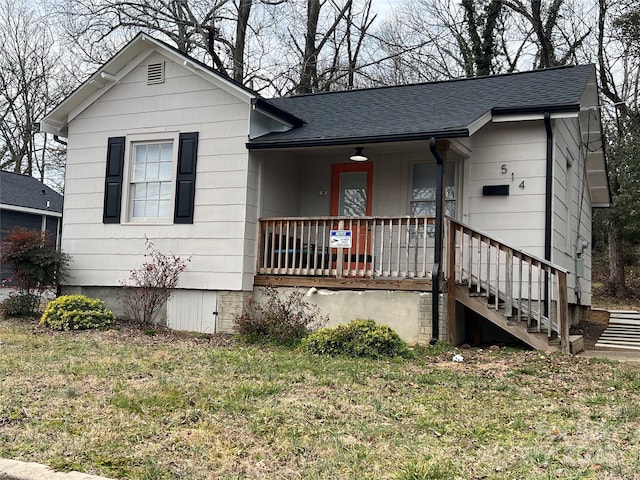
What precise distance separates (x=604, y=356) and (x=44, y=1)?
848 inches

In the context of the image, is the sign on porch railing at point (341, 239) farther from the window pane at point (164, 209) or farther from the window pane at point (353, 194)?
the window pane at point (164, 209)

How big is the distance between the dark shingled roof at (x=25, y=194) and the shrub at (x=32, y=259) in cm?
882

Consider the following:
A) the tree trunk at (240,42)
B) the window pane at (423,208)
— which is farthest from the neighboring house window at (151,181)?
the tree trunk at (240,42)

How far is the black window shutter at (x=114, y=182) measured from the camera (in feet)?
36.0

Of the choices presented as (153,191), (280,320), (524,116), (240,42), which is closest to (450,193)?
(524,116)

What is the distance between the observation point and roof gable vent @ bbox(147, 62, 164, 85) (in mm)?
10883

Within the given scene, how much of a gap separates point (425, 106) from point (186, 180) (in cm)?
423

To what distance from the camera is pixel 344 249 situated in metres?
10.4

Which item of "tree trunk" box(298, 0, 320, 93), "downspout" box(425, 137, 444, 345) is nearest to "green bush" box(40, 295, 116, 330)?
"downspout" box(425, 137, 444, 345)

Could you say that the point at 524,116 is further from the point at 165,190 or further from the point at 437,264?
the point at 165,190

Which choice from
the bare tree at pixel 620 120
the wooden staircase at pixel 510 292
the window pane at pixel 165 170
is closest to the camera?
the wooden staircase at pixel 510 292

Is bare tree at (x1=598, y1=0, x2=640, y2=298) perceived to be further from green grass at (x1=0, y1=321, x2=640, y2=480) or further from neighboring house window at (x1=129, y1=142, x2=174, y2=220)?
neighboring house window at (x1=129, y1=142, x2=174, y2=220)

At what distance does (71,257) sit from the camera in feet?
37.3

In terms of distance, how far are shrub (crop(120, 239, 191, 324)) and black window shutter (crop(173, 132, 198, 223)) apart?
0.70 m
